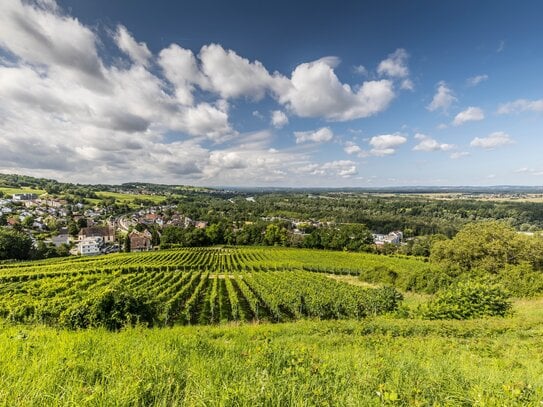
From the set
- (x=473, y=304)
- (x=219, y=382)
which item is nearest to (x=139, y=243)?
(x=473, y=304)

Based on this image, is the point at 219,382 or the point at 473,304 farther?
the point at 473,304

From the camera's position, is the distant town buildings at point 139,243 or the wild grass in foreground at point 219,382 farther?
the distant town buildings at point 139,243

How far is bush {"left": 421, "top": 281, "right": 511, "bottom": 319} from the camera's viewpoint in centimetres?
1559

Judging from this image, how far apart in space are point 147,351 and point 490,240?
153 ft

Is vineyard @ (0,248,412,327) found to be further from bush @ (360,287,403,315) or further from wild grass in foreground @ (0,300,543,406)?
wild grass in foreground @ (0,300,543,406)

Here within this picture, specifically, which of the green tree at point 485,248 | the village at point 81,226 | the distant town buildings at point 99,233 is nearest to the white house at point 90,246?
the village at point 81,226

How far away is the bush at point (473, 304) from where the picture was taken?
614 inches

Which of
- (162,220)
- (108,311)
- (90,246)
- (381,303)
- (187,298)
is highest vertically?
(108,311)

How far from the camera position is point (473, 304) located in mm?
16000

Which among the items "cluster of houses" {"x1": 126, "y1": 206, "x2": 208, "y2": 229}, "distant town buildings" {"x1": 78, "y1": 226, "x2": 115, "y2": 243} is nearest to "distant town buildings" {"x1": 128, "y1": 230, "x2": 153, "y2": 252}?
"distant town buildings" {"x1": 78, "y1": 226, "x2": 115, "y2": 243}

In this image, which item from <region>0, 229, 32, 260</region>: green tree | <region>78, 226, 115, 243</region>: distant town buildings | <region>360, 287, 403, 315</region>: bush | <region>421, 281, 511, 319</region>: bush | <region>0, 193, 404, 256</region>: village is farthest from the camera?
<region>78, 226, 115, 243</region>: distant town buildings

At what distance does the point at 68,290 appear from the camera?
102 ft

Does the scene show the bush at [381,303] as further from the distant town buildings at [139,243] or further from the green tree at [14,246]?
the green tree at [14,246]

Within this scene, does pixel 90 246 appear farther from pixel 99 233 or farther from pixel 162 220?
pixel 162 220
